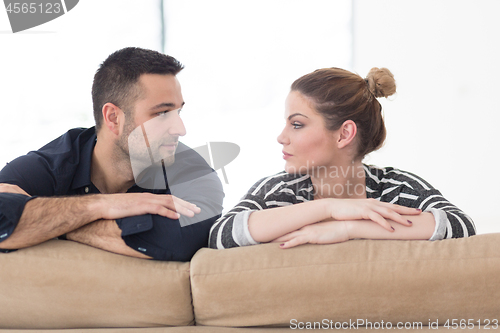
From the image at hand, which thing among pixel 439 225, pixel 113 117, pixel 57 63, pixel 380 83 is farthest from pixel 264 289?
pixel 57 63

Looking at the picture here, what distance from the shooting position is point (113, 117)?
1.70 metres

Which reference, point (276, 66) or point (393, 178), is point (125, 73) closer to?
point (393, 178)

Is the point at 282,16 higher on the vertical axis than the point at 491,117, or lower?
higher

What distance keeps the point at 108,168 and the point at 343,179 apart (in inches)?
36.2

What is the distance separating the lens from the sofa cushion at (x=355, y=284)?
0.91 metres

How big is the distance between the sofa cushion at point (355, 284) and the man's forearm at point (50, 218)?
13.1 inches

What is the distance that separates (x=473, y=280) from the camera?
906 mm

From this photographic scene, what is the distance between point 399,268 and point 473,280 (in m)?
0.15

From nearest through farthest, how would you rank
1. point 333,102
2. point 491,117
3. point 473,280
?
point 473,280 → point 333,102 → point 491,117

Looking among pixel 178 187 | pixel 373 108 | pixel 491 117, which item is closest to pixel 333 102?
pixel 373 108

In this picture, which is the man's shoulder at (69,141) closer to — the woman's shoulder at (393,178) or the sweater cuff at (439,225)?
the woman's shoulder at (393,178)

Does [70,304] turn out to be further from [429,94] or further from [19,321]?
[429,94]

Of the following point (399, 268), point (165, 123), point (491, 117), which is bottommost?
point (491, 117)

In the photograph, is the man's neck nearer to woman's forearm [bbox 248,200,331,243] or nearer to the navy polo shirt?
the navy polo shirt
